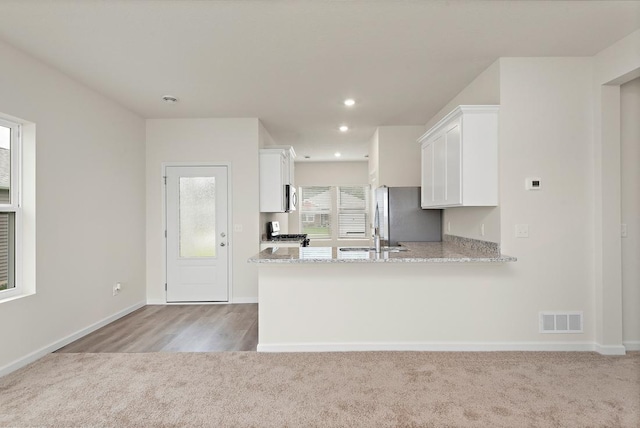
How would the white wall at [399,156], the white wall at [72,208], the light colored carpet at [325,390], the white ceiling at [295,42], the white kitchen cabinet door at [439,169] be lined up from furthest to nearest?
the white wall at [399,156]
the white kitchen cabinet door at [439,169]
the white wall at [72,208]
the white ceiling at [295,42]
the light colored carpet at [325,390]

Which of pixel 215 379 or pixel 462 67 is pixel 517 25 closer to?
pixel 462 67

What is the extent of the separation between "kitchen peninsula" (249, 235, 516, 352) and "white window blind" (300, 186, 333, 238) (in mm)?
5351

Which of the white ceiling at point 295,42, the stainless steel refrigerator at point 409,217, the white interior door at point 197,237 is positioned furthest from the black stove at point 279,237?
the white ceiling at point 295,42

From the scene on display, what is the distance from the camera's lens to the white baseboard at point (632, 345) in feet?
10.5

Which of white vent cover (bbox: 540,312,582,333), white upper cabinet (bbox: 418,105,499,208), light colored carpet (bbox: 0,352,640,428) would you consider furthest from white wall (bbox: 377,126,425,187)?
light colored carpet (bbox: 0,352,640,428)

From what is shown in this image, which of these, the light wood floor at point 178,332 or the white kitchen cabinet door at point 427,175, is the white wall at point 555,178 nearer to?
the white kitchen cabinet door at point 427,175

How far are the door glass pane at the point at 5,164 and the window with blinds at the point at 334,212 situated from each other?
19.9 ft

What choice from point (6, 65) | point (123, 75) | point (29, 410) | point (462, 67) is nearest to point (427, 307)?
point (462, 67)

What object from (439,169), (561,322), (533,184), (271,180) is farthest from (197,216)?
(561,322)

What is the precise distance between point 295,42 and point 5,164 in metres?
2.66

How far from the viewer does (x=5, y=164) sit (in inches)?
118

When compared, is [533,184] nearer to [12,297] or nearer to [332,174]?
[12,297]

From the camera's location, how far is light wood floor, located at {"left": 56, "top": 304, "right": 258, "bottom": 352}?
3404mm

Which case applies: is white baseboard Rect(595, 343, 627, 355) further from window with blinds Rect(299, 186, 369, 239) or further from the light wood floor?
window with blinds Rect(299, 186, 369, 239)
